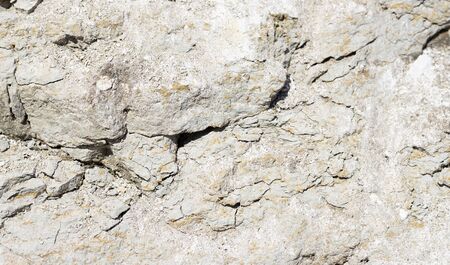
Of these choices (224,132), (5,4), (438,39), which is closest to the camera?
(5,4)

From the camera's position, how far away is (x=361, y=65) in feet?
18.3

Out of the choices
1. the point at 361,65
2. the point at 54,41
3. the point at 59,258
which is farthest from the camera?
the point at 361,65

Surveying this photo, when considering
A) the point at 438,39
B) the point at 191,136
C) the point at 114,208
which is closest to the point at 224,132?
the point at 191,136

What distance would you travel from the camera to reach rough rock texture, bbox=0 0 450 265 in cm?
495

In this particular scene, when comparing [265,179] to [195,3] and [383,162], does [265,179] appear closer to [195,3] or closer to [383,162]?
[383,162]

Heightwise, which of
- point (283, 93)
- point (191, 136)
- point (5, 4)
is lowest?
point (191, 136)

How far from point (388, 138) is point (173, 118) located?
258cm

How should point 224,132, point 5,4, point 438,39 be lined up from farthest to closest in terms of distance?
point 438,39, point 224,132, point 5,4

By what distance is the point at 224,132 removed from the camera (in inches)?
212

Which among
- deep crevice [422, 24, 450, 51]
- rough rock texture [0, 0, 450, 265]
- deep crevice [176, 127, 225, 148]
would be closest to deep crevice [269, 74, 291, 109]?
rough rock texture [0, 0, 450, 265]

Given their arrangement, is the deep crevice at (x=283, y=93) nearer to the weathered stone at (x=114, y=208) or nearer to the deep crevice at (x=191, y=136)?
the deep crevice at (x=191, y=136)

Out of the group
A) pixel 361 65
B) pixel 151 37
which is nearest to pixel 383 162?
pixel 361 65

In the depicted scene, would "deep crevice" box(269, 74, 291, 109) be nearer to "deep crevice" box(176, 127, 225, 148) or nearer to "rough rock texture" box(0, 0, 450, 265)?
"rough rock texture" box(0, 0, 450, 265)

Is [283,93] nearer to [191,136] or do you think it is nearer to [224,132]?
[224,132]
